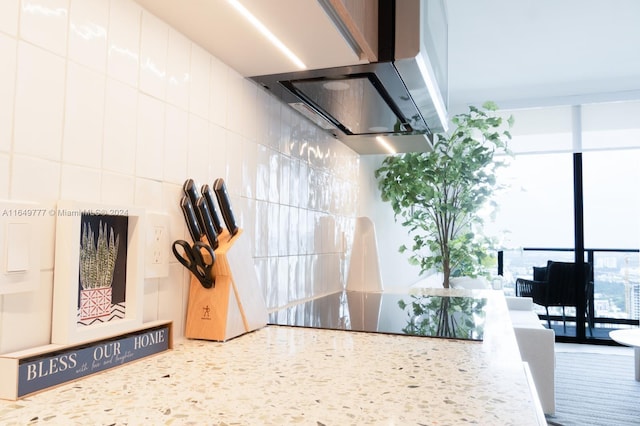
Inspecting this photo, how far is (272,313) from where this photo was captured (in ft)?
4.45

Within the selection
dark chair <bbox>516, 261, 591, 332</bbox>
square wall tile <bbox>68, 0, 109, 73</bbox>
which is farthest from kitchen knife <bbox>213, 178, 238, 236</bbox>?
dark chair <bbox>516, 261, 591, 332</bbox>

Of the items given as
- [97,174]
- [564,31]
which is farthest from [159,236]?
[564,31]

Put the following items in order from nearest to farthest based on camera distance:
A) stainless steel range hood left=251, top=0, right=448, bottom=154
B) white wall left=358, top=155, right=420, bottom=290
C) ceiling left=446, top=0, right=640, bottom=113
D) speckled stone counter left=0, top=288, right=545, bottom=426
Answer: speckled stone counter left=0, top=288, right=545, bottom=426, stainless steel range hood left=251, top=0, right=448, bottom=154, white wall left=358, top=155, right=420, bottom=290, ceiling left=446, top=0, right=640, bottom=113

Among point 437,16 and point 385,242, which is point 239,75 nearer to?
point 437,16

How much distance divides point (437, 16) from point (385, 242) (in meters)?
1.80

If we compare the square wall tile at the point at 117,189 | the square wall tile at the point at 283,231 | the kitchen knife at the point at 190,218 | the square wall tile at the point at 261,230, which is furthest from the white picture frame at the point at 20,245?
the square wall tile at the point at 283,231

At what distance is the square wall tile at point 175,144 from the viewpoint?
0.95 meters

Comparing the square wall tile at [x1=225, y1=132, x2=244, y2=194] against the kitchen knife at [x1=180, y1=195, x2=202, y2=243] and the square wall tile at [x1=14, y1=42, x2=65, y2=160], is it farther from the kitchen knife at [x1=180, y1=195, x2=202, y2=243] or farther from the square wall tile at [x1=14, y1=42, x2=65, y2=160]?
the square wall tile at [x1=14, y1=42, x2=65, y2=160]

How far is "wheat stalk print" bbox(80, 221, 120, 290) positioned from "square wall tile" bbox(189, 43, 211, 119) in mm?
366

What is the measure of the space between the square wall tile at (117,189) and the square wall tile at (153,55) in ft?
0.59

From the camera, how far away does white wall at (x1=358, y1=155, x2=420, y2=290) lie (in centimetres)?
256

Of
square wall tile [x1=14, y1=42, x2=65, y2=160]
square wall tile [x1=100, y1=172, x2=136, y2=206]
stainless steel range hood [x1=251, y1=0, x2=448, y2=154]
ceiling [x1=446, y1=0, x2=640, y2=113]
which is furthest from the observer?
ceiling [x1=446, y1=0, x2=640, y2=113]

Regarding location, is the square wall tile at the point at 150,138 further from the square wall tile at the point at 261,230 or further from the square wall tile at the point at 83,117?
the square wall tile at the point at 261,230

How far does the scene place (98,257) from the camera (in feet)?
2.47
